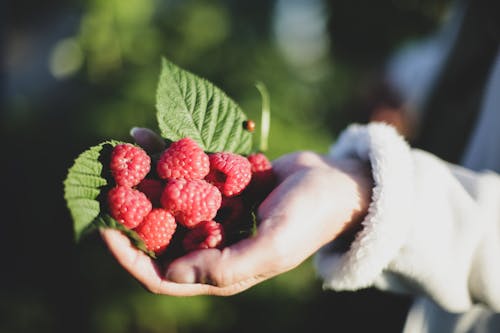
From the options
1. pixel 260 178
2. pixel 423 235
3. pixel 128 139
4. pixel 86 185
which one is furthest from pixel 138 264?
pixel 128 139

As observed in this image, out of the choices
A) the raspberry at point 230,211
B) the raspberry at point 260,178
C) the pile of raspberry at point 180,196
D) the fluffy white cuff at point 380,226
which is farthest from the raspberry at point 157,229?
the fluffy white cuff at point 380,226

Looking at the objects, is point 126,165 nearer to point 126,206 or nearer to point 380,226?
point 126,206

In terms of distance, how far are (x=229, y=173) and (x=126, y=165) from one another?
221 mm

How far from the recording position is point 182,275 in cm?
75

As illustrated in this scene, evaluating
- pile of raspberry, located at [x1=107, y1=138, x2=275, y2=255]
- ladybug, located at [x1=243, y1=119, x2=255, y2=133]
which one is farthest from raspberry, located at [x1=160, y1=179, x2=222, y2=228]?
ladybug, located at [x1=243, y1=119, x2=255, y2=133]

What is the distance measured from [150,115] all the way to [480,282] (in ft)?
5.05

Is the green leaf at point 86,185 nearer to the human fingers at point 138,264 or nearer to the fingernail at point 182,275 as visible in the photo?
the human fingers at point 138,264

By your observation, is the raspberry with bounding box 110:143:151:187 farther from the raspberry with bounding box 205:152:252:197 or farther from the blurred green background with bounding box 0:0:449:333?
the blurred green background with bounding box 0:0:449:333

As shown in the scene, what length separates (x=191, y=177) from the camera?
34.4 inches

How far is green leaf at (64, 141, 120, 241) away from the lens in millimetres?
709

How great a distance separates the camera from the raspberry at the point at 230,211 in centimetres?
92

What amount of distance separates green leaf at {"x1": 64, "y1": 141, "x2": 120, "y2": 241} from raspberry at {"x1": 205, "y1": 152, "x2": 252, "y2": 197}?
0.74 ft

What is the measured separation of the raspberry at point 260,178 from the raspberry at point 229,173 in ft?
0.19

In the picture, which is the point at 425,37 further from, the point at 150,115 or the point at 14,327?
the point at 14,327
